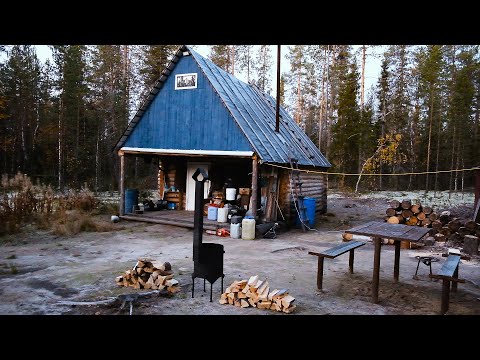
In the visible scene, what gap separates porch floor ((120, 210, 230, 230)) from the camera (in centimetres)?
1226

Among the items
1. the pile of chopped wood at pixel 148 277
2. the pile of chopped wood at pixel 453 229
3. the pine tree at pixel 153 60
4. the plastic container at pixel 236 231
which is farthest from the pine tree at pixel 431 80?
the pile of chopped wood at pixel 148 277

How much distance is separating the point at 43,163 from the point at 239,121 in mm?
22186

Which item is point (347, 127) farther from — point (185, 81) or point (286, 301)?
point (286, 301)

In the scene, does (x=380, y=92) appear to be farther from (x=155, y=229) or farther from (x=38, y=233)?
(x=38, y=233)

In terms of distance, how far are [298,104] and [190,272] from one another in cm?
2786

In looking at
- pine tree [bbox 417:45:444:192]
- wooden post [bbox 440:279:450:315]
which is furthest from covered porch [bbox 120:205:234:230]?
pine tree [bbox 417:45:444:192]

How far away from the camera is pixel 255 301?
17.3 ft

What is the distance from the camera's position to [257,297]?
207 inches

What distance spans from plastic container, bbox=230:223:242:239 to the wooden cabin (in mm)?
742

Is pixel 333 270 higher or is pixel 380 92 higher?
pixel 380 92

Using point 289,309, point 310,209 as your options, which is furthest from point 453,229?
point 289,309
